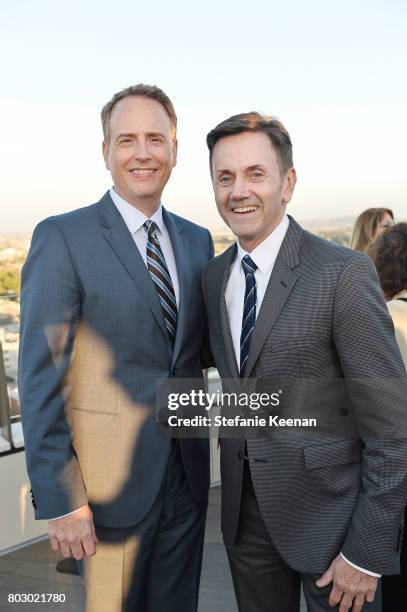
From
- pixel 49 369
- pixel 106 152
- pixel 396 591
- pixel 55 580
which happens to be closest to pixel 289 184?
pixel 106 152

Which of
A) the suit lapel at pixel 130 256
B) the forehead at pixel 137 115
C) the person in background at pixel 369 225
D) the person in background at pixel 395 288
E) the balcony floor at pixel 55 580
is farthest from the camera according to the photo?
the person in background at pixel 369 225

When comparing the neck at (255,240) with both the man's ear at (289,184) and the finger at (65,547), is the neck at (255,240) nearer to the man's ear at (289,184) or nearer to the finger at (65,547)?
the man's ear at (289,184)

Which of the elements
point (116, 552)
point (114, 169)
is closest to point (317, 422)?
point (116, 552)

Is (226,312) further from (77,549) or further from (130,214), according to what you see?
(77,549)

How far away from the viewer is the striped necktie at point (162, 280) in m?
1.88

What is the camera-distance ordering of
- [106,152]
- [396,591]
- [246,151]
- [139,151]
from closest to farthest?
[246,151] → [139,151] → [106,152] → [396,591]

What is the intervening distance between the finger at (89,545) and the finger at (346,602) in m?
0.74

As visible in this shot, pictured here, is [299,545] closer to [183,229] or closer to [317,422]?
[317,422]

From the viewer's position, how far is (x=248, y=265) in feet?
5.70

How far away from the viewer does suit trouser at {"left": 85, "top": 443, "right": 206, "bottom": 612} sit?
1.88 meters

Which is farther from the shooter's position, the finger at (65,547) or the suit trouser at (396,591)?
the suit trouser at (396,591)

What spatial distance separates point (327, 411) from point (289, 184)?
703 millimetres

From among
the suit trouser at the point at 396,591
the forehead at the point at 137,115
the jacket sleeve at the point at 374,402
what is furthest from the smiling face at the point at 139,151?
the suit trouser at the point at 396,591

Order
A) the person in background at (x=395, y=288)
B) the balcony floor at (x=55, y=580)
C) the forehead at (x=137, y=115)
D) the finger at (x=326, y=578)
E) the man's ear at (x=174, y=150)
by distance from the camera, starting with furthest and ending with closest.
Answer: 1. the balcony floor at (x=55, y=580)
2. the person in background at (x=395, y=288)
3. the man's ear at (x=174, y=150)
4. the forehead at (x=137, y=115)
5. the finger at (x=326, y=578)
